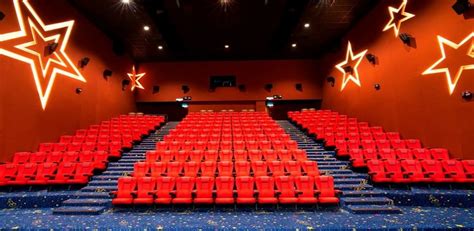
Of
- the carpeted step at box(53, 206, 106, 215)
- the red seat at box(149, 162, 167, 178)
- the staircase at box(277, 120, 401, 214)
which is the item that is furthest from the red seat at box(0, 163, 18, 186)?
the staircase at box(277, 120, 401, 214)

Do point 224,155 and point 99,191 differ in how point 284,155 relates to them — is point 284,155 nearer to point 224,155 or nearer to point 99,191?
point 224,155

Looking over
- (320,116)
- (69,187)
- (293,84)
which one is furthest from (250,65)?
(69,187)

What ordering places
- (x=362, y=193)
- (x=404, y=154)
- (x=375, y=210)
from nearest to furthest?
(x=375, y=210), (x=362, y=193), (x=404, y=154)

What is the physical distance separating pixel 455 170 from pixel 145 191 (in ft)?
16.1

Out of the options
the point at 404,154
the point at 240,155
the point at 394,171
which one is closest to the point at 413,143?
the point at 404,154

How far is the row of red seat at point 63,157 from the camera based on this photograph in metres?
5.20

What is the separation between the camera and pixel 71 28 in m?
7.14

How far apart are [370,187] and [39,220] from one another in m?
4.75

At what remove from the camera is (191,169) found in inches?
189

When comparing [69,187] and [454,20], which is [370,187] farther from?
[69,187]

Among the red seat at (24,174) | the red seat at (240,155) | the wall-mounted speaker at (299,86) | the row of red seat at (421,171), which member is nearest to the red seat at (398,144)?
the row of red seat at (421,171)

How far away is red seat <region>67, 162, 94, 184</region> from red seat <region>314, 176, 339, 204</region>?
370 centimetres

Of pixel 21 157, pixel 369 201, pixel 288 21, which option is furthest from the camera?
pixel 288 21

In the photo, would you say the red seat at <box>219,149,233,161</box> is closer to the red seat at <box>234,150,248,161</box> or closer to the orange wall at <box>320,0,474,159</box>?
the red seat at <box>234,150,248,161</box>
